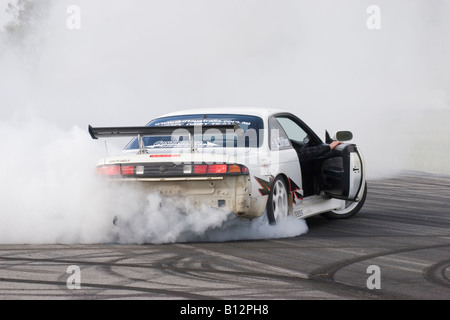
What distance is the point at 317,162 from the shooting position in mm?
9516

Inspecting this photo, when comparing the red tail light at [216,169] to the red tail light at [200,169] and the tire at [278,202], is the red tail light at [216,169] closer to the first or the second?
the red tail light at [200,169]

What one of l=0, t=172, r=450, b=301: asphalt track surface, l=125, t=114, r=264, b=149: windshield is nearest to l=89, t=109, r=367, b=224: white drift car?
l=125, t=114, r=264, b=149: windshield

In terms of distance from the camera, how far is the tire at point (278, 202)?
824cm

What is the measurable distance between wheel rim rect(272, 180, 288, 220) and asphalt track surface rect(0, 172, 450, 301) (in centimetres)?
32

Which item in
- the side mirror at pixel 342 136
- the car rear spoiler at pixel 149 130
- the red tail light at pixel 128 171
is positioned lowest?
the red tail light at pixel 128 171

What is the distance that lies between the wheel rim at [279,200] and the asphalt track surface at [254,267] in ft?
1.06

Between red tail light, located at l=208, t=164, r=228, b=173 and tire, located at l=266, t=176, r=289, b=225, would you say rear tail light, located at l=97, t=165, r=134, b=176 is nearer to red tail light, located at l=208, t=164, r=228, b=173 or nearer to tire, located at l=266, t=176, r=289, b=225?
red tail light, located at l=208, t=164, r=228, b=173

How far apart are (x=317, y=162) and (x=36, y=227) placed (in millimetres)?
3196

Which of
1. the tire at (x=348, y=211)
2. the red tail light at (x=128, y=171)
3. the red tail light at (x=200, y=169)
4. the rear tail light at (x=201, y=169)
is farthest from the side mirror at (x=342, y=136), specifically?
the red tail light at (x=128, y=171)

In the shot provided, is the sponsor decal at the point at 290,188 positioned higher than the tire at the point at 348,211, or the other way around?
the sponsor decal at the point at 290,188

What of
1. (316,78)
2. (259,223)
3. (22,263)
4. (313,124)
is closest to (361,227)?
(259,223)

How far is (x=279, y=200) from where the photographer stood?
8.55 meters

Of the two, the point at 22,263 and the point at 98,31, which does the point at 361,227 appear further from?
the point at 98,31

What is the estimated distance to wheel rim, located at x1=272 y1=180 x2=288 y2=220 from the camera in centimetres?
841
